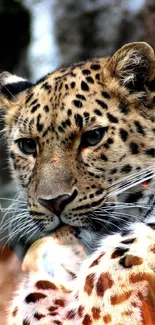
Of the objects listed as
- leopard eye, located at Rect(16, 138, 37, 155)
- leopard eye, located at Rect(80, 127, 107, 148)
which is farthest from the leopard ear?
leopard eye, located at Rect(16, 138, 37, 155)

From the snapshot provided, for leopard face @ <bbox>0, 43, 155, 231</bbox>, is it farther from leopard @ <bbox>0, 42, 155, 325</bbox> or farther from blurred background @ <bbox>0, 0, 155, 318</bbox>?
blurred background @ <bbox>0, 0, 155, 318</bbox>

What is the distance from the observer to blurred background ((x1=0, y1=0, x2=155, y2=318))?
2.24 m

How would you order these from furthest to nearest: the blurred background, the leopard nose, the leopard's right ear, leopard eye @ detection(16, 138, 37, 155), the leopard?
1. the blurred background
2. the leopard's right ear
3. leopard eye @ detection(16, 138, 37, 155)
4. the leopard nose
5. the leopard

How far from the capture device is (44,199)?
4.97 ft

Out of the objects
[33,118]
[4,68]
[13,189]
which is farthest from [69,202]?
[4,68]

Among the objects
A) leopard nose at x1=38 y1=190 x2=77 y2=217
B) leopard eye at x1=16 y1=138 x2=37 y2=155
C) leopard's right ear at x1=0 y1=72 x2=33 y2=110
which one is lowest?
leopard nose at x1=38 y1=190 x2=77 y2=217

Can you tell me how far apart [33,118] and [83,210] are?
279 millimetres

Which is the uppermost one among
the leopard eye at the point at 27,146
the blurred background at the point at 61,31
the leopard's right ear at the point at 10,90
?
the blurred background at the point at 61,31

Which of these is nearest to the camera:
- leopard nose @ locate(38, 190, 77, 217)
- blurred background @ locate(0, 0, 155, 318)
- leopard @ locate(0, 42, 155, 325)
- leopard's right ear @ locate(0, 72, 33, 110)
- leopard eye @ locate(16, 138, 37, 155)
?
leopard @ locate(0, 42, 155, 325)

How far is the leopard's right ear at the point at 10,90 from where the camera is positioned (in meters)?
1.82

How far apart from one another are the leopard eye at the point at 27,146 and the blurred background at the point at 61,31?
0.37 m

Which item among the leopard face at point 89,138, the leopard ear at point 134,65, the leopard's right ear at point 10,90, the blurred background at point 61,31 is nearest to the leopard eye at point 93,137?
the leopard face at point 89,138

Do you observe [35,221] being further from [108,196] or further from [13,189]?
[13,189]

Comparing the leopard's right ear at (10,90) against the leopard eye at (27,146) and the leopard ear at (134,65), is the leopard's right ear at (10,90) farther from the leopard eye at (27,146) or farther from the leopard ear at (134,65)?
the leopard ear at (134,65)
